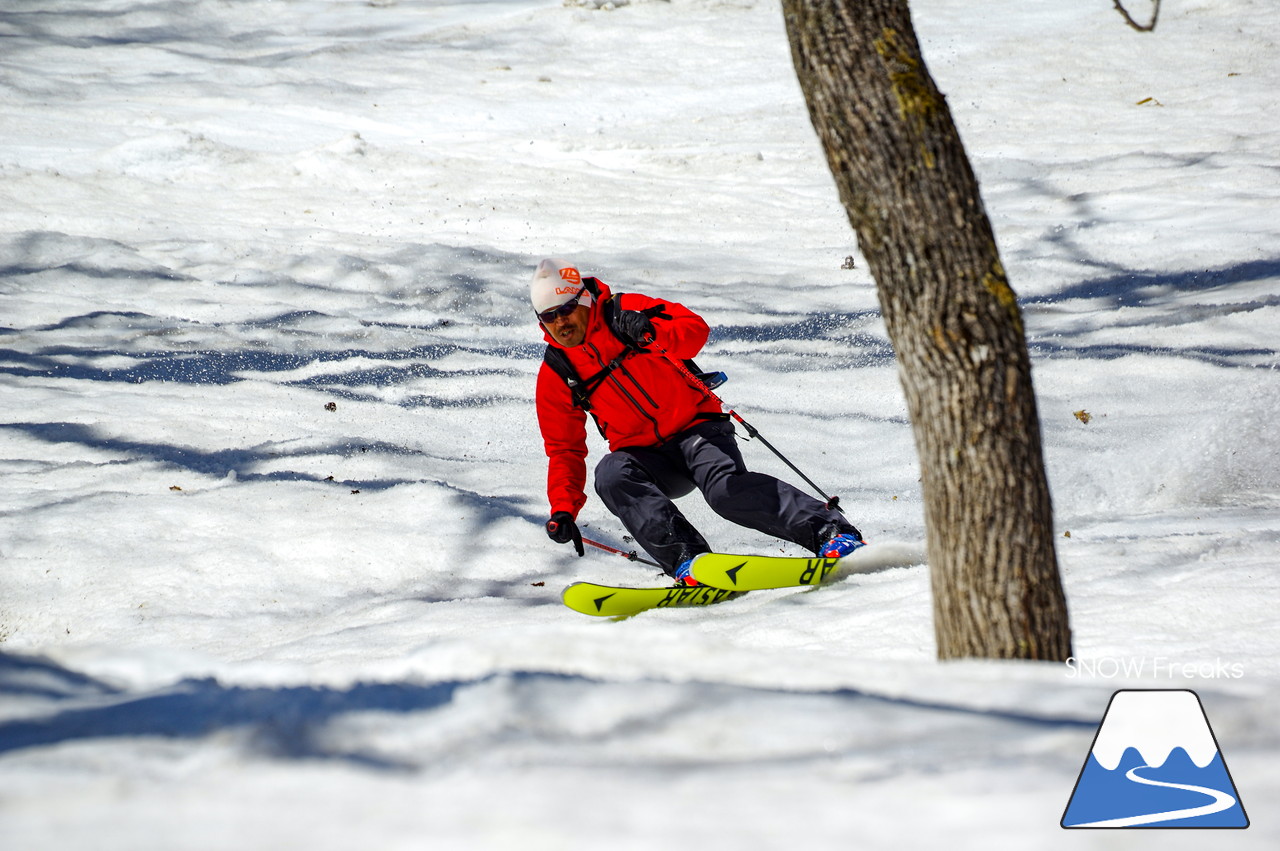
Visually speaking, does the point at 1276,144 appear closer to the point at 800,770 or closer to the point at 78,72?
the point at 800,770

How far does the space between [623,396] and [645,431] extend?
218 millimetres

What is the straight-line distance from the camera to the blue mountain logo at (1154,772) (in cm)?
161

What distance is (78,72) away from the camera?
50.0 ft

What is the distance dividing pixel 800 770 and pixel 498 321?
716 cm

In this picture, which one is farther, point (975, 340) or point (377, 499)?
point (377, 499)

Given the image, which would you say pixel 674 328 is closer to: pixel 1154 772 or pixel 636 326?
pixel 636 326

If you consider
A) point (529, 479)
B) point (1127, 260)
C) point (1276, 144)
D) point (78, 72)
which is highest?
point (78, 72)

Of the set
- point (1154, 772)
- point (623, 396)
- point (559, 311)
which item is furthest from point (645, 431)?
point (1154, 772)

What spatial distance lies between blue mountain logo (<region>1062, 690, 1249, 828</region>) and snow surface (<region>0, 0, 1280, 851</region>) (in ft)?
0.13

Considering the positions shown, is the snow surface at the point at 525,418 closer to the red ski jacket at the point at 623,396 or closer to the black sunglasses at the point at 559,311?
the red ski jacket at the point at 623,396

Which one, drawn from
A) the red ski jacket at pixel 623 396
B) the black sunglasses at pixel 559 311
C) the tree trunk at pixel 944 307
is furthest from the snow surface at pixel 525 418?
the black sunglasses at pixel 559 311

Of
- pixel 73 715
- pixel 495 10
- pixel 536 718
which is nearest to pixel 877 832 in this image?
pixel 536 718

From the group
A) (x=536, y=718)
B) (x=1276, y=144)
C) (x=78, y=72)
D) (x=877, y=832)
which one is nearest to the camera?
(x=877, y=832)

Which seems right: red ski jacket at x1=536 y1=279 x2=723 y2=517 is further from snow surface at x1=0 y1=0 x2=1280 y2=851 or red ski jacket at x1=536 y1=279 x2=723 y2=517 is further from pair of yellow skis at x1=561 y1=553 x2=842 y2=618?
snow surface at x1=0 y1=0 x2=1280 y2=851
